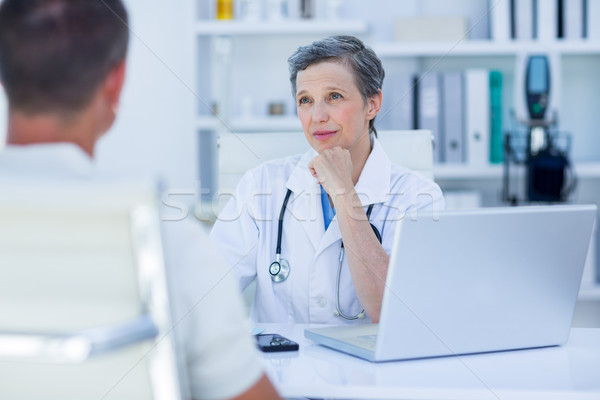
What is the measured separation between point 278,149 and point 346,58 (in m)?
0.32

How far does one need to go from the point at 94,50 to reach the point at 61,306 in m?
0.27

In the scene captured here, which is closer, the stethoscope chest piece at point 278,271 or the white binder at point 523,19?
the stethoscope chest piece at point 278,271

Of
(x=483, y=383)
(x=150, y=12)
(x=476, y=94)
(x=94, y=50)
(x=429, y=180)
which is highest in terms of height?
(x=150, y=12)

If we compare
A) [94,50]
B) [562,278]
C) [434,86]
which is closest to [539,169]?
[434,86]

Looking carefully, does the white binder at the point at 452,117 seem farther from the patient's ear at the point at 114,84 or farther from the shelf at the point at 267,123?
the patient's ear at the point at 114,84

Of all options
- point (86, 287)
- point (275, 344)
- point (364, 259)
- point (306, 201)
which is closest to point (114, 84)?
point (86, 287)

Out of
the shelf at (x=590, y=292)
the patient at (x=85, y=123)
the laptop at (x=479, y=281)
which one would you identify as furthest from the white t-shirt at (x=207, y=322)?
the shelf at (x=590, y=292)

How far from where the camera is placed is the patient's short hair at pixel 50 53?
72 cm

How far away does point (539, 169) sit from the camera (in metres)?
2.76

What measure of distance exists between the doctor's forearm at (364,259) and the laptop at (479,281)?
0.38 m

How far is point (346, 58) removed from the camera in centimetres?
181

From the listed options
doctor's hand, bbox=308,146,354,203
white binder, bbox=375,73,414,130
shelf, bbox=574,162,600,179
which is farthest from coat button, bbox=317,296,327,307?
shelf, bbox=574,162,600,179

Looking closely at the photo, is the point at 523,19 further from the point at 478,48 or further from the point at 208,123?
the point at 208,123

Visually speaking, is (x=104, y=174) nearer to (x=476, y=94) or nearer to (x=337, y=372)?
(x=337, y=372)
